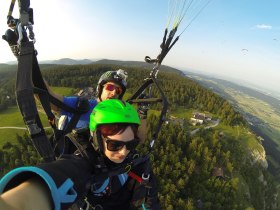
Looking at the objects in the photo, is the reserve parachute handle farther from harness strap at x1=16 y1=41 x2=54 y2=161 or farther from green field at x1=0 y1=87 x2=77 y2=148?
green field at x1=0 y1=87 x2=77 y2=148

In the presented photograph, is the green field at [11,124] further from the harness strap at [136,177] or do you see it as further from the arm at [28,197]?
the arm at [28,197]

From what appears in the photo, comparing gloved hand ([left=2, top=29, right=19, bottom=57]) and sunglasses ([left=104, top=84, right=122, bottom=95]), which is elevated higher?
gloved hand ([left=2, top=29, right=19, bottom=57])

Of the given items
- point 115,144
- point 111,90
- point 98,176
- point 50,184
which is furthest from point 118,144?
point 111,90

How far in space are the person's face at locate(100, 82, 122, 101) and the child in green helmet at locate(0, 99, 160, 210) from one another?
6.78 feet

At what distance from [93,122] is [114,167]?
500mm

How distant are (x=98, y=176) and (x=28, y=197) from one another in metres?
1.04

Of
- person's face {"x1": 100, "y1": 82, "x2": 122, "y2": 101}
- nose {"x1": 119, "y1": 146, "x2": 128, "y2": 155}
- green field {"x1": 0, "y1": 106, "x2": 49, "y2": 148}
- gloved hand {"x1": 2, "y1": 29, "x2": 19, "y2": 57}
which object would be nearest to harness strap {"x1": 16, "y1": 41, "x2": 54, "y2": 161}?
gloved hand {"x1": 2, "y1": 29, "x2": 19, "y2": 57}

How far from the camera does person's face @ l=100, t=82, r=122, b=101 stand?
518cm

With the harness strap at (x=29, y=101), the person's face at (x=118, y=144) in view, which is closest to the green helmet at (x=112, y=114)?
the person's face at (x=118, y=144)

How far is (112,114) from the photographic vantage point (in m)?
2.50

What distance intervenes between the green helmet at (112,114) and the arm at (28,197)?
111 cm

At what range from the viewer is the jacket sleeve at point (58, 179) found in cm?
140

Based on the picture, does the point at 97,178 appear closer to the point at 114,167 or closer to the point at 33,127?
the point at 114,167

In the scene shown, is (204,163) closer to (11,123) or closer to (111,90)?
(111,90)
